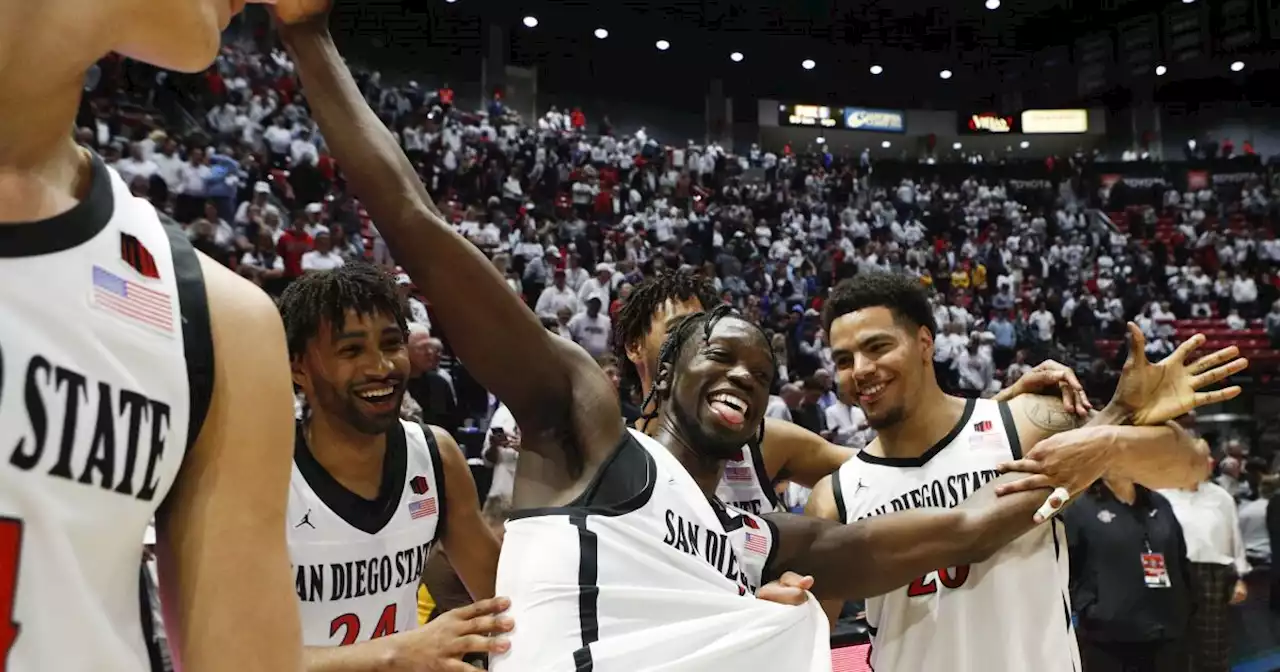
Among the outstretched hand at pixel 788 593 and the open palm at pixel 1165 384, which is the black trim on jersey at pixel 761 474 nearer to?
the open palm at pixel 1165 384

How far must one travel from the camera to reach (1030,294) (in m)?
19.8

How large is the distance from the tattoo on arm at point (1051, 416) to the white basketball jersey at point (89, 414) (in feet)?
8.61

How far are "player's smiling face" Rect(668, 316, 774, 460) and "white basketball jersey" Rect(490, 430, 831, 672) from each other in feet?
0.80

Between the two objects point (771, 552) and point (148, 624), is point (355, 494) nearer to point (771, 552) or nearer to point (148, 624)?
point (771, 552)

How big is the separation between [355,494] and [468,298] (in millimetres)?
864

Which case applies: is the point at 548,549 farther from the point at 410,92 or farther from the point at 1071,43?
the point at 1071,43

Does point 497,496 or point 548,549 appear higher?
point 548,549

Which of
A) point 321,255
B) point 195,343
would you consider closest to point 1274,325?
point 321,255

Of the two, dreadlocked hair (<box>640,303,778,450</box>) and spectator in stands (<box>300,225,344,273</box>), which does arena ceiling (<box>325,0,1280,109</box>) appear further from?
dreadlocked hair (<box>640,303,778,450</box>)

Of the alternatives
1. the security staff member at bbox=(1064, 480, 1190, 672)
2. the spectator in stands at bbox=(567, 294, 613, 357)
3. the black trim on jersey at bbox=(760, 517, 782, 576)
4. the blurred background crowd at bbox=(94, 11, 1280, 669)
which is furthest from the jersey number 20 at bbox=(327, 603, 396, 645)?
the spectator in stands at bbox=(567, 294, 613, 357)

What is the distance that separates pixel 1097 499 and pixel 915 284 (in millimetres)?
3032

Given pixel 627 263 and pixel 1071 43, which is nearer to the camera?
pixel 627 263

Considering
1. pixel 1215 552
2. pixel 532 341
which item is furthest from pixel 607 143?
pixel 532 341

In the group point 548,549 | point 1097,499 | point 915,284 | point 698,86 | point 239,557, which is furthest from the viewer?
point 698,86
